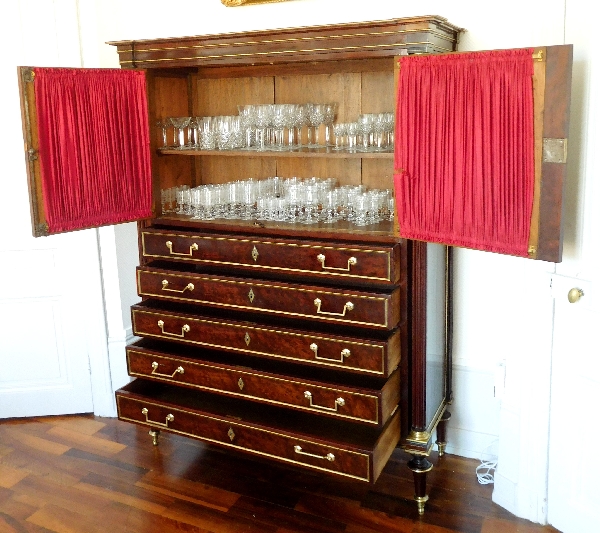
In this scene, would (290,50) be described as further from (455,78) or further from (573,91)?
(573,91)

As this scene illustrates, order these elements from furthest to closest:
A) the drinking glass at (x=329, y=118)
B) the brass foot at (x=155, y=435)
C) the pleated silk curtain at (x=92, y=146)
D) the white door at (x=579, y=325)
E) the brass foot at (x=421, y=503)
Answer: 1. the brass foot at (x=155, y=435)
2. the drinking glass at (x=329, y=118)
3. the brass foot at (x=421, y=503)
4. the pleated silk curtain at (x=92, y=146)
5. the white door at (x=579, y=325)

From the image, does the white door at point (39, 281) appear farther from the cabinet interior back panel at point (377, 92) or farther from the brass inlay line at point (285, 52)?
the cabinet interior back panel at point (377, 92)

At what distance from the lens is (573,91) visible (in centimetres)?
214

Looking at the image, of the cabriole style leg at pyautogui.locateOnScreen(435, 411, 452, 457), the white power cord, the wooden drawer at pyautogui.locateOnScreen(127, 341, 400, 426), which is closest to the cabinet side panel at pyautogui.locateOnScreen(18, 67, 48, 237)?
the wooden drawer at pyautogui.locateOnScreen(127, 341, 400, 426)

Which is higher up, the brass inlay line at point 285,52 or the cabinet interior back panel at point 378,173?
the brass inlay line at point 285,52

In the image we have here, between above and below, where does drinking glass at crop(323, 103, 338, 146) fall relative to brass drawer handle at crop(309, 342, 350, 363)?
above

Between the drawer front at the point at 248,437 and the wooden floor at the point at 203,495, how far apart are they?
0.20 m

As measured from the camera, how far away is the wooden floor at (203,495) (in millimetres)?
2493

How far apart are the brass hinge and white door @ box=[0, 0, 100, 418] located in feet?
7.06

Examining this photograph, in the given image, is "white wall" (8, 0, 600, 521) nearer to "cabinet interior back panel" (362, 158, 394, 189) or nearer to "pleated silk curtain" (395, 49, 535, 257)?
"pleated silk curtain" (395, 49, 535, 257)

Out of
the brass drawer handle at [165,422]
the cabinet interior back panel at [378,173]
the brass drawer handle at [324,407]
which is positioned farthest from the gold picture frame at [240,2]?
the brass drawer handle at [165,422]

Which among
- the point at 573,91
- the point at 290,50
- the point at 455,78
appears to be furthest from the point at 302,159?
the point at 573,91

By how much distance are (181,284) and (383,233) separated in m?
0.88

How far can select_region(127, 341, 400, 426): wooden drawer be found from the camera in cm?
238
